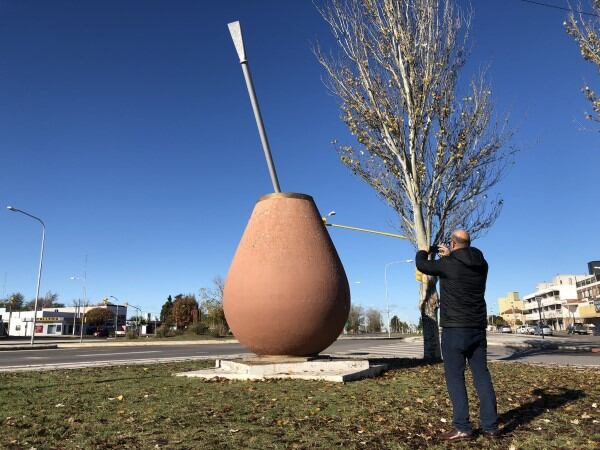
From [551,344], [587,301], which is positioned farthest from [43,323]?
[587,301]

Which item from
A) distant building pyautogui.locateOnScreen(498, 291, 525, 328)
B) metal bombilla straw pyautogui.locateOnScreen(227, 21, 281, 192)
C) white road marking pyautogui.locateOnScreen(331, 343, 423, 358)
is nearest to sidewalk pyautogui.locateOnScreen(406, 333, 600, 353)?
white road marking pyautogui.locateOnScreen(331, 343, 423, 358)

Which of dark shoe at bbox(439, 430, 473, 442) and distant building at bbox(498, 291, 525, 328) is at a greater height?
distant building at bbox(498, 291, 525, 328)

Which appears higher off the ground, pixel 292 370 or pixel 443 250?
pixel 443 250

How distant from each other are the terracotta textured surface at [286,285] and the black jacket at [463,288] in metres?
3.97

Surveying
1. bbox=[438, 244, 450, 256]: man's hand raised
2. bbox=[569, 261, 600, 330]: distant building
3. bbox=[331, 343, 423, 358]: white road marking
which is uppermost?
bbox=[569, 261, 600, 330]: distant building

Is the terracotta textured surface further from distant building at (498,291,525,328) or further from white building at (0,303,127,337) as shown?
distant building at (498,291,525,328)

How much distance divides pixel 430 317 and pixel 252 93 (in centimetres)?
756

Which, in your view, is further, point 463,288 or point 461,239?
point 461,239

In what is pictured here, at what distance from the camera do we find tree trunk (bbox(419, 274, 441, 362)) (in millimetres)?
12539

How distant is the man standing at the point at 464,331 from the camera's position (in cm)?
401

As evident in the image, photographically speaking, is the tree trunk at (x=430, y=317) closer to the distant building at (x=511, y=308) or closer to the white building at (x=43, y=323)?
the white building at (x=43, y=323)

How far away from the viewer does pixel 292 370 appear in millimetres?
8047

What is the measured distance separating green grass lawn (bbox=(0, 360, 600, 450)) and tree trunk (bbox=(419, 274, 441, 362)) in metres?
4.52

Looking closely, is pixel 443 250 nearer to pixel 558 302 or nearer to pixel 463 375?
pixel 463 375
